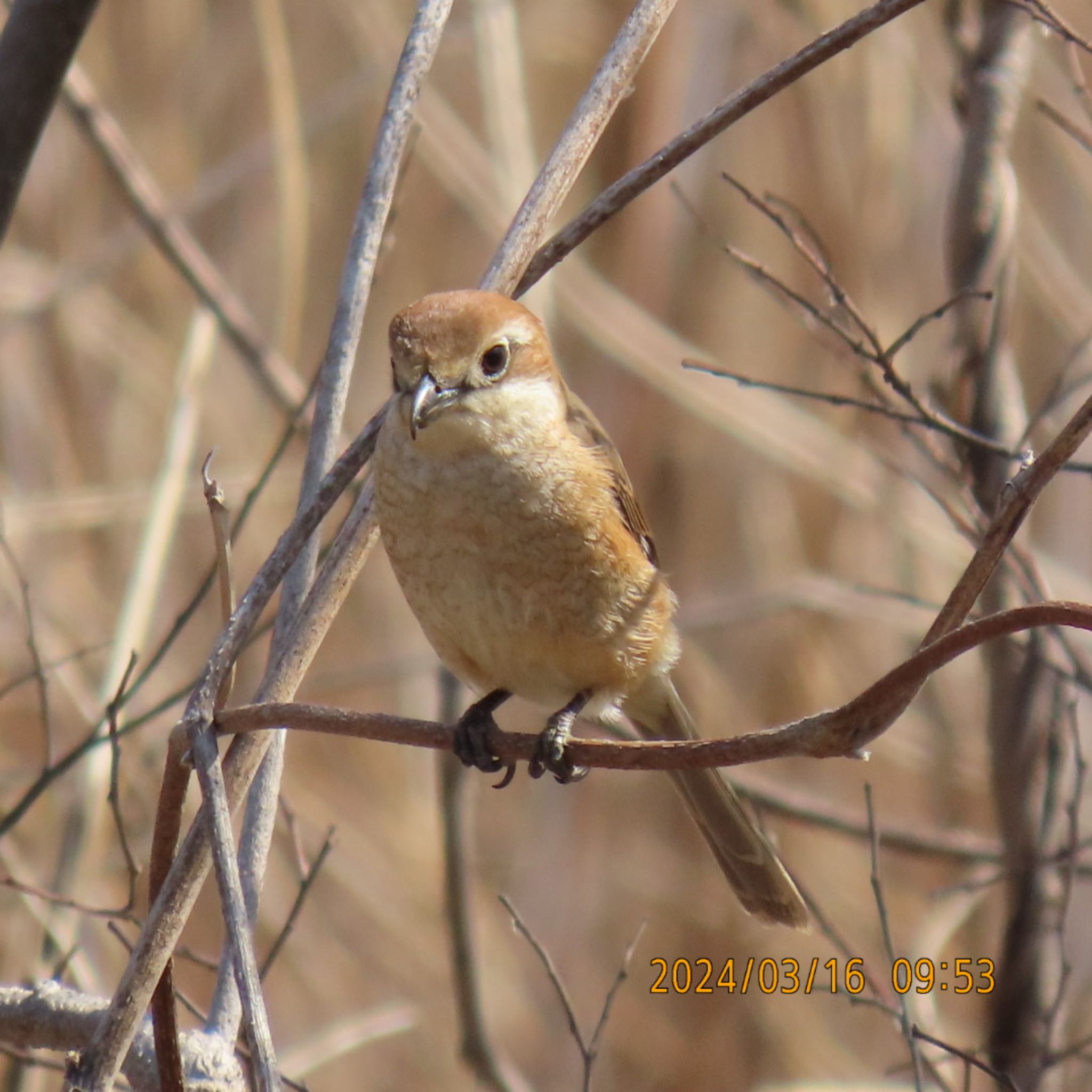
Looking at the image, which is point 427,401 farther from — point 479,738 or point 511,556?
point 479,738

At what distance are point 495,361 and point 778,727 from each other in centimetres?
119

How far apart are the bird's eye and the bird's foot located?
60 centimetres

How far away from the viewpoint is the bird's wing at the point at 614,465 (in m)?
2.61

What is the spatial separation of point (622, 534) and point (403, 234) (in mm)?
3527

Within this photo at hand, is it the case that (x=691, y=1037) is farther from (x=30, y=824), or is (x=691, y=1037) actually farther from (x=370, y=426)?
(x=370, y=426)

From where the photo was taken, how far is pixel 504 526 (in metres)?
2.35

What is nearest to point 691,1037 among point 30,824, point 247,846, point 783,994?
point 783,994

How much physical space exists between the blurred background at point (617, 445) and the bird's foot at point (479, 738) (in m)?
1.78

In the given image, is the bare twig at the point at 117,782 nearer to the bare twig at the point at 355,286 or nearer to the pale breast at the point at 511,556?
the bare twig at the point at 355,286

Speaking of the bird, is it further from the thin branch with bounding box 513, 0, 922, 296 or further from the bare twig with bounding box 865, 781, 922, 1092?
the bare twig with bounding box 865, 781, 922, 1092

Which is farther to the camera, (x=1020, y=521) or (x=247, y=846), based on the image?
(x=247, y=846)

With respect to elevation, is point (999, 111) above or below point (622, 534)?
above

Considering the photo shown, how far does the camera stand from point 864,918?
552cm
